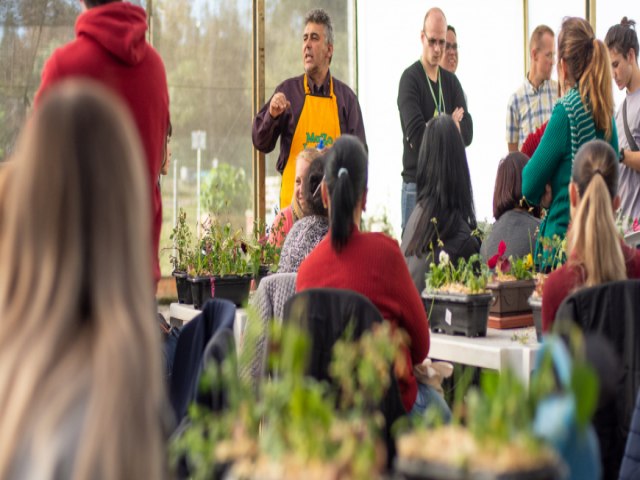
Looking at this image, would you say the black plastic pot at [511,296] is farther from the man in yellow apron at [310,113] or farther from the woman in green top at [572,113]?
the man in yellow apron at [310,113]

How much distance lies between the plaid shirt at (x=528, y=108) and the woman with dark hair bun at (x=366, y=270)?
384cm

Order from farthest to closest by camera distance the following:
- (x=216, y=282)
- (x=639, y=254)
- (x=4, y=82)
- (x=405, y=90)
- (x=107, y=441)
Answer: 1. (x=4, y=82)
2. (x=405, y=90)
3. (x=216, y=282)
4. (x=639, y=254)
5. (x=107, y=441)

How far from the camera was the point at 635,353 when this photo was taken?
101 inches

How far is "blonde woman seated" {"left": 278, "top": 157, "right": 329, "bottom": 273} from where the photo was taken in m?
3.88

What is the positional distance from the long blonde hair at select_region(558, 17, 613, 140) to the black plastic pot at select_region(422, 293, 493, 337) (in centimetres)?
107

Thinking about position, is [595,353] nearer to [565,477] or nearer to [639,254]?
[565,477]

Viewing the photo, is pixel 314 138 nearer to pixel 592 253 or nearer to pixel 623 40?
pixel 623 40

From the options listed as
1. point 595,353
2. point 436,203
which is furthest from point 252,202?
point 595,353

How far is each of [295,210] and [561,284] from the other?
202cm

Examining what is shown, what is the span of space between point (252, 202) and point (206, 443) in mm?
6145

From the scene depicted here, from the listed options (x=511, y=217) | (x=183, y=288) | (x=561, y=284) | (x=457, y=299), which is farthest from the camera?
(x=511, y=217)

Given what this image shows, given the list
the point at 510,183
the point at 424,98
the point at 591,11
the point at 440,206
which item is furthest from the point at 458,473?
the point at 591,11

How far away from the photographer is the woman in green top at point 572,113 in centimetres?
396

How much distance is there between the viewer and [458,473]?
1142 millimetres
